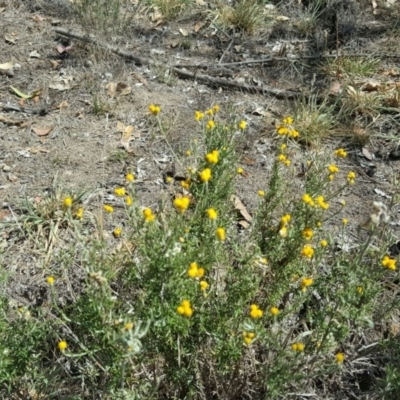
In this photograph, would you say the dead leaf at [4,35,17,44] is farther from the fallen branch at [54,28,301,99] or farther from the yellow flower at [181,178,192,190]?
the yellow flower at [181,178,192,190]

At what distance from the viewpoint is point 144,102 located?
4352 millimetres

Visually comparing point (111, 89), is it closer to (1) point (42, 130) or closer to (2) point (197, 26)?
(1) point (42, 130)

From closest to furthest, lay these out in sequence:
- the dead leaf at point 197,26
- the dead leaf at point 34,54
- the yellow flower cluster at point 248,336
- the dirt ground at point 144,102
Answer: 1. the yellow flower cluster at point 248,336
2. the dirt ground at point 144,102
3. the dead leaf at point 34,54
4. the dead leaf at point 197,26

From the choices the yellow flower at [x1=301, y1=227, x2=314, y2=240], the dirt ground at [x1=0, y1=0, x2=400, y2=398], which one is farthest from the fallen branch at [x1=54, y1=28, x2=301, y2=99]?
the yellow flower at [x1=301, y1=227, x2=314, y2=240]

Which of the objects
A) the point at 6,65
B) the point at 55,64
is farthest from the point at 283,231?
the point at 6,65

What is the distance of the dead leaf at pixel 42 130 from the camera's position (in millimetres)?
Answer: 4059

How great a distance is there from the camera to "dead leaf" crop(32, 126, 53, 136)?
13.3ft

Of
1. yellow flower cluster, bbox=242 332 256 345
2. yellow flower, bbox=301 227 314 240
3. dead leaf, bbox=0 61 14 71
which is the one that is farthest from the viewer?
dead leaf, bbox=0 61 14 71

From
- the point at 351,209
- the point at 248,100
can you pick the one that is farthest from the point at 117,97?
the point at 351,209

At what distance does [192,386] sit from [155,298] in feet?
1.90

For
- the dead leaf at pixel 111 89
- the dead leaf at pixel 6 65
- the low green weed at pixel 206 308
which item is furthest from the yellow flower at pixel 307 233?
the dead leaf at pixel 6 65

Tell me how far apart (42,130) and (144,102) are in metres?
0.77

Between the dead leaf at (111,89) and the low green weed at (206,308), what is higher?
the low green weed at (206,308)

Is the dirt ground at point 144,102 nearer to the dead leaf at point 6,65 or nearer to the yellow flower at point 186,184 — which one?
the dead leaf at point 6,65
